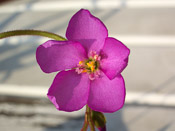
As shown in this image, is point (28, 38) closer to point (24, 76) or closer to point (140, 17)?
point (24, 76)

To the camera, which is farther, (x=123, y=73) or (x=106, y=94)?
(x=123, y=73)

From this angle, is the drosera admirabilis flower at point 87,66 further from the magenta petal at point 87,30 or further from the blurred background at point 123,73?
the blurred background at point 123,73

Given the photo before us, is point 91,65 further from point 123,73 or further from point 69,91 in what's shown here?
point 123,73

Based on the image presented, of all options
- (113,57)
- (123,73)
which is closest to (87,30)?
(113,57)

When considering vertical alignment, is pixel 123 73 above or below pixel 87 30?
below

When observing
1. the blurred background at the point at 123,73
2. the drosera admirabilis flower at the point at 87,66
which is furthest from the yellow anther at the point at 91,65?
the blurred background at the point at 123,73

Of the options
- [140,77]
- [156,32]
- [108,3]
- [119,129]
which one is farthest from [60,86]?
[108,3]
